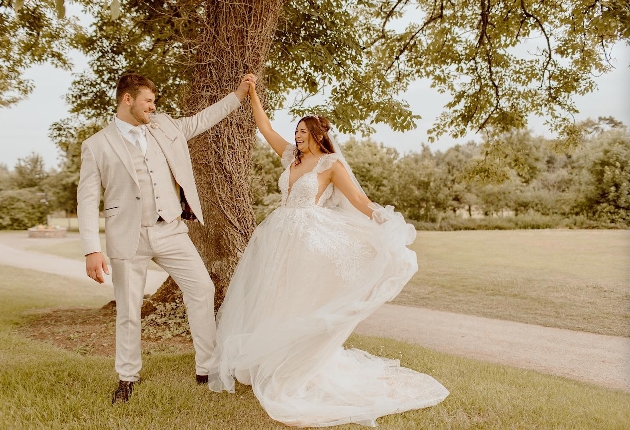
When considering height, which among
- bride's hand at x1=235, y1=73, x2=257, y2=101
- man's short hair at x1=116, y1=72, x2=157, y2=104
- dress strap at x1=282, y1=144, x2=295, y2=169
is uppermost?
bride's hand at x1=235, y1=73, x2=257, y2=101

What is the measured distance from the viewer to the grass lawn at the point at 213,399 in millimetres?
3691

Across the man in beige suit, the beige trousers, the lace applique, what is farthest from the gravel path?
the man in beige suit

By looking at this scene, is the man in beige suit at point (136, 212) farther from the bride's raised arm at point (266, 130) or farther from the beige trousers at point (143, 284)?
the bride's raised arm at point (266, 130)

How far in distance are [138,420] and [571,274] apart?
14.9 m

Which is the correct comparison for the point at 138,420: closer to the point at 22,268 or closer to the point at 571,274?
the point at 571,274

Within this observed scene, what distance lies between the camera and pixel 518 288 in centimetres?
1337

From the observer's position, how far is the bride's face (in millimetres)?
4438

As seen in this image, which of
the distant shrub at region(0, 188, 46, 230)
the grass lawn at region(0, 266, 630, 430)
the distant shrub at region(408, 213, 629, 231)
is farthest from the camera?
the distant shrub at region(0, 188, 46, 230)

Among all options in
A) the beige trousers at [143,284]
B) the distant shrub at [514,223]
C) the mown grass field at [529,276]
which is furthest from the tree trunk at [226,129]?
the distant shrub at [514,223]

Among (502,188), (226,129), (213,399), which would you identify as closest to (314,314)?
(213,399)

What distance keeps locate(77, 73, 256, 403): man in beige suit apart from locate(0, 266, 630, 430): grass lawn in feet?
1.08

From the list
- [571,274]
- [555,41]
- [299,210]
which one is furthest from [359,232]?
[571,274]

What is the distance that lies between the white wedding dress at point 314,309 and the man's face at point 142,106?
123 centimetres

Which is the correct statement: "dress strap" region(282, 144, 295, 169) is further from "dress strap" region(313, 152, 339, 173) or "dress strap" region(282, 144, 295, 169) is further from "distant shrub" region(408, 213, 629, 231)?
"distant shrub" region(408, 213, 629, 231)
